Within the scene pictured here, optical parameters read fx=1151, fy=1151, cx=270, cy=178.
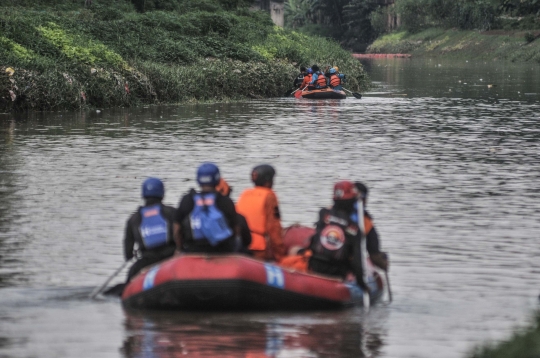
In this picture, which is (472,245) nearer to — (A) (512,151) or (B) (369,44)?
(A) (512,151)

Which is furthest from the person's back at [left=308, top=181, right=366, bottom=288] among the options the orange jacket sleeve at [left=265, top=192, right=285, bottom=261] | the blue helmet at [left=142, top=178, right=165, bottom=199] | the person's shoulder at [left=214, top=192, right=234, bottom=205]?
the blue helmet at [left=142, top=178, right=165, bottom=199]

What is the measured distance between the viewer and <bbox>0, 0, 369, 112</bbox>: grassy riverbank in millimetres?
32938

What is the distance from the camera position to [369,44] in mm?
144500

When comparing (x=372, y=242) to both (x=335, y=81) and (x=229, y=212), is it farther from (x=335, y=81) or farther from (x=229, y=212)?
(x=335, y=81)

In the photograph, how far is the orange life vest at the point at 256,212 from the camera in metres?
11.2

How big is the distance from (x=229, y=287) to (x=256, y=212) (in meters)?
1.19

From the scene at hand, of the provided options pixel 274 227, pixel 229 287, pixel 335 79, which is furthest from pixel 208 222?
pixel 335 79

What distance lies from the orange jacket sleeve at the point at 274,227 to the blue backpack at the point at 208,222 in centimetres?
80

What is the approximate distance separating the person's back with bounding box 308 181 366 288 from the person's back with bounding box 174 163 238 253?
2.82 ft

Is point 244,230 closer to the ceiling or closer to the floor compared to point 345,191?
closer to the floor

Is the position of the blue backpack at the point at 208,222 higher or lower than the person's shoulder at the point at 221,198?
lower

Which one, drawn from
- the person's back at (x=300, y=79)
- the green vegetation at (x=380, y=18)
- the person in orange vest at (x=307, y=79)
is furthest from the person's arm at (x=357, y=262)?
the green vegetation at (x=380, y=18)

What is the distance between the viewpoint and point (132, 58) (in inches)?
1565

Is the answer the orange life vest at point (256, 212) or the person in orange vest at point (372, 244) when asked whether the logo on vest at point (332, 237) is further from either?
the orange life vest at point (256, 212)
